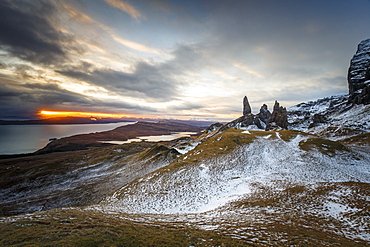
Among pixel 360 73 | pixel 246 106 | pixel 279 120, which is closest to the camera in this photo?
pixel 279 120

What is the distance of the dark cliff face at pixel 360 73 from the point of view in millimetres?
135875

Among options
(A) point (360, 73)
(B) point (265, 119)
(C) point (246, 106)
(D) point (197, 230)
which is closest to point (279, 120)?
(B) point (265, 119)

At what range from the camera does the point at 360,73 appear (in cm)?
16088

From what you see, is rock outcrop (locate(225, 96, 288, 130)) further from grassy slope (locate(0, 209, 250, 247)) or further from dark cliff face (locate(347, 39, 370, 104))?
grassy slope (locate(0, 209, 250, 247))

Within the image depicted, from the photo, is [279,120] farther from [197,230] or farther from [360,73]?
[360,73]

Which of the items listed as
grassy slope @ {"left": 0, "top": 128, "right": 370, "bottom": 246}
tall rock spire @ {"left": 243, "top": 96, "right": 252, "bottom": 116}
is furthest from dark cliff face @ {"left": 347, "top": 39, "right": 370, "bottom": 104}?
grassy slope @ {"left": 0, "top": 128, "right": 370, "bottom": 246}

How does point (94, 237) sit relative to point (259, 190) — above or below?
above

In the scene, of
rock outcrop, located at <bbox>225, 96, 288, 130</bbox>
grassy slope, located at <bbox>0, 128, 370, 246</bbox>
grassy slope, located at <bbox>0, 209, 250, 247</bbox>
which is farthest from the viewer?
rock outcrop, located at <bbox>225, 96, 288, 130</bbox>

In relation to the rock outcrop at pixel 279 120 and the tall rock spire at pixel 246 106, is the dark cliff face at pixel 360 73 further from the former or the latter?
the tall rock spire at pixel 246 106

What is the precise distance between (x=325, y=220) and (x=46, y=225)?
24297mm

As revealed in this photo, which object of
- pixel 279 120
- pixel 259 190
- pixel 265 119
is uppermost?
pixel 265 119

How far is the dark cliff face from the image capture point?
136 meters

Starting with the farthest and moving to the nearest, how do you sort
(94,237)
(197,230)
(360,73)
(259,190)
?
1. (360,73)
2. (259,190)
3. (197,230)
4. (94,237)

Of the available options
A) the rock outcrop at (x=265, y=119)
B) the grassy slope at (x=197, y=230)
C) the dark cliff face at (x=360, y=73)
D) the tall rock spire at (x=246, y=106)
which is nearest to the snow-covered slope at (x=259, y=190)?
the grassy slope at (x=197, y=230)
